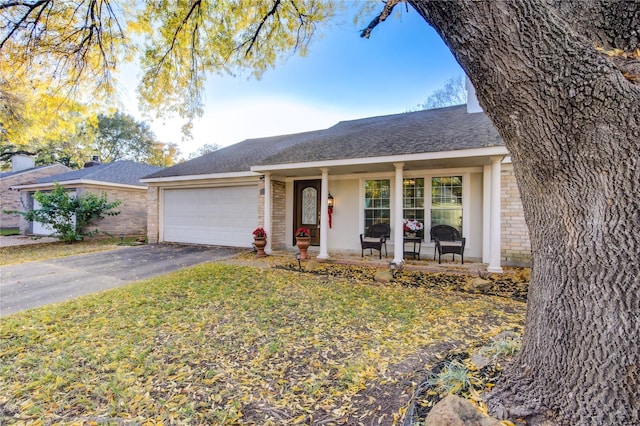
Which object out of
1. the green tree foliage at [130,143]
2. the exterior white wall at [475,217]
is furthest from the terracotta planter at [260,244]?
the green tree foliage at [130,143]

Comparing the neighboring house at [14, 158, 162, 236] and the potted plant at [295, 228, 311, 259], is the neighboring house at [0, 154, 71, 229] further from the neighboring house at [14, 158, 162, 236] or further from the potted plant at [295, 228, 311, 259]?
the potted plant at [295, 228, 311, 259]

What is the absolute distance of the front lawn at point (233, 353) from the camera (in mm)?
2256

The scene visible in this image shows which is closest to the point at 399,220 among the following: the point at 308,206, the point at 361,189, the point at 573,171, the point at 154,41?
the point at 361,189

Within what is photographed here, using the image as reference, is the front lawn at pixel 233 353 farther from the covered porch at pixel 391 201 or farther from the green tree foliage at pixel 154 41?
the green tree foliage at pixel 154 41

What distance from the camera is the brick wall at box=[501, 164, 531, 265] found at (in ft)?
23.7

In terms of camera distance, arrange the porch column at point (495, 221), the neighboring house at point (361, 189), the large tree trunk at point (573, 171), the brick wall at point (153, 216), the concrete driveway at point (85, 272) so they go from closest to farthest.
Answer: the large tree trunk at point (573, 171) → the concrete driveway at point (85, 272) → the porch column at point (495, 221) → the neighboring house at point (361, 189) → the brick wall at point (153, 216)

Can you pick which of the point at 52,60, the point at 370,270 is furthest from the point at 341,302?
the point at 52,60

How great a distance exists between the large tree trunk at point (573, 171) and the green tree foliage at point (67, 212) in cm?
1378

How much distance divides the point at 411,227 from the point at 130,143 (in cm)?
3122

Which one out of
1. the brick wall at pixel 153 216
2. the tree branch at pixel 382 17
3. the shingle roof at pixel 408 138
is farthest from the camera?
the brick wall at pixel 153 216

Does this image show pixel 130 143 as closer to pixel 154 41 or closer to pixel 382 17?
pixel 154 41

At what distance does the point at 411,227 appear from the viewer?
805 cm

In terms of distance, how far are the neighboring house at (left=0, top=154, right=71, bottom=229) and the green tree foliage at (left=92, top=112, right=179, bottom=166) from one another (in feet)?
26.1

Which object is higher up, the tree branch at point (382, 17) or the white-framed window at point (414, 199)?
the tree branch at point (382, 17)
